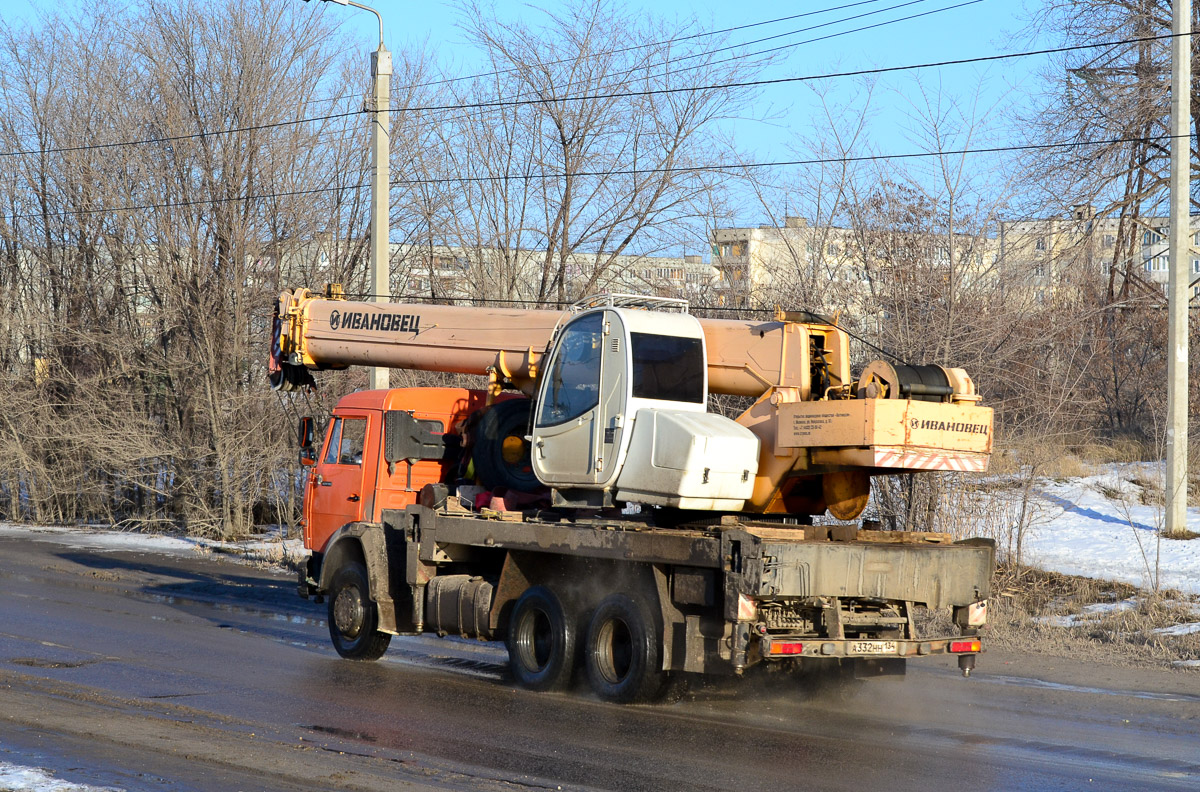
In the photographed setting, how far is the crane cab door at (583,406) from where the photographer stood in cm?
1054

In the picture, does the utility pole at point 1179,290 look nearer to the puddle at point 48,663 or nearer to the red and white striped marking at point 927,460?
the red and white striped marking at point 927,460

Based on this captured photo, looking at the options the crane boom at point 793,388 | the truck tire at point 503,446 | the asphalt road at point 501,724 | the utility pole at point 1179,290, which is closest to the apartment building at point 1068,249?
the utility pole at point 1179,290

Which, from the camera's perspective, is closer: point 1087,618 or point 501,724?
point 501,724

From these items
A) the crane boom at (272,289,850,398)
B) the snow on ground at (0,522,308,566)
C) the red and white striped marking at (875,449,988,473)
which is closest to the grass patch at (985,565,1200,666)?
the red and white striped marking at (875,449,988,473)

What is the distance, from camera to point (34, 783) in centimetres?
680

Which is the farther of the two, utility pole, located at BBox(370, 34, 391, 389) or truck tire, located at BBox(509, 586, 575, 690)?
utility pole, located at BBox(370, 34, 391, 389)

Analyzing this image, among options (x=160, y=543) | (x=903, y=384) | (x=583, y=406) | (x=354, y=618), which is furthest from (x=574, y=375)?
(x=160, y=543)

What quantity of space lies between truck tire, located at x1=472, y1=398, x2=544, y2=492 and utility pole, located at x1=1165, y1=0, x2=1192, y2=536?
28.3ft

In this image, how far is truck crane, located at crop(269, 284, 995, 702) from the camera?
9336 millimetres

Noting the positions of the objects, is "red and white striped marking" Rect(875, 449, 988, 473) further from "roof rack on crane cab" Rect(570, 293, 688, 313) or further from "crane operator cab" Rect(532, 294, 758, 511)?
"roof rack on crane cab" Rect(570, 293, 688, 313)

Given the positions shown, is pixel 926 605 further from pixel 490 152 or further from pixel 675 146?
pixel 490 152

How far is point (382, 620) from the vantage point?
12.2 meters

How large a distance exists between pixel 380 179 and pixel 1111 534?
37.4 ft

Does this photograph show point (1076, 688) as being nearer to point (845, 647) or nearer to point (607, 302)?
point (845, 647)
